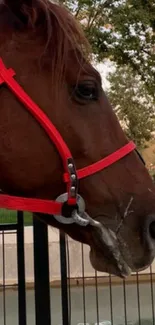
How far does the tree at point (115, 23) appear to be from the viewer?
1060cm

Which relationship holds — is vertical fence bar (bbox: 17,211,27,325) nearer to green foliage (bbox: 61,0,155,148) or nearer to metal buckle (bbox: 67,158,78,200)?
metal buckle (bbox: 67,158,78,200)

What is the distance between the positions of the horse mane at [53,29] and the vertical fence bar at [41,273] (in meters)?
1.58

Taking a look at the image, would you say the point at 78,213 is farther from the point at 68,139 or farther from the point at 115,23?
the point at 115,23

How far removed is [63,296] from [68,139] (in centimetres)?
191

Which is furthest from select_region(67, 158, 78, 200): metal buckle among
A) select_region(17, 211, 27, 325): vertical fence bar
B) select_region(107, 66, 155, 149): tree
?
select_region(107, 66, 155, 149): tree

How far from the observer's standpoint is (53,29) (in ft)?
6.15

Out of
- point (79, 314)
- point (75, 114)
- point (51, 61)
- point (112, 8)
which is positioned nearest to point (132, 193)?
point (75, 114)

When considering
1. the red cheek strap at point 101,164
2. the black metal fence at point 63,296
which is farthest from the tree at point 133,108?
the red cheek strap at point 101,164

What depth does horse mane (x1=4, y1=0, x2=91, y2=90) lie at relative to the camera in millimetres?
1840

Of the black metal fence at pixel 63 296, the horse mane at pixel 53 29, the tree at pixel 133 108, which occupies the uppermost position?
the tree at pixel 133 108

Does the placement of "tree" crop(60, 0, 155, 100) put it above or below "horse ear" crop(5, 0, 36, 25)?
above

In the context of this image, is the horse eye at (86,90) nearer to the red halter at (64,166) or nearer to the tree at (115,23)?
the red halter at (64,166)

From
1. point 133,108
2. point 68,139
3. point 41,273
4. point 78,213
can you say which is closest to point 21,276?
point 41,273

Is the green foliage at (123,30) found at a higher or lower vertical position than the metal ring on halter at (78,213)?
higher
